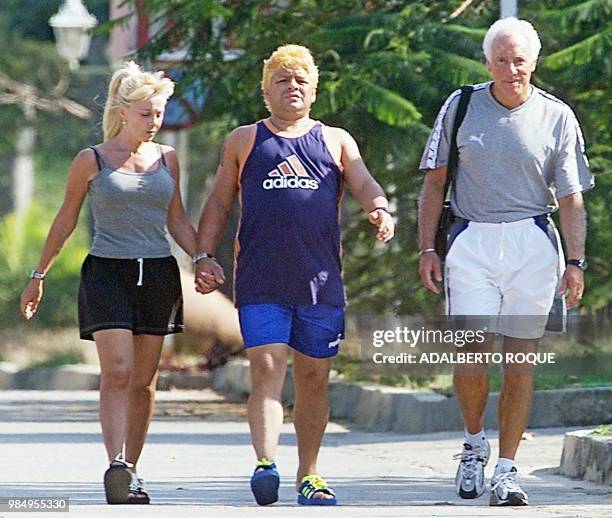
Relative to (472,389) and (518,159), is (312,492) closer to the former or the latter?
(472,389)

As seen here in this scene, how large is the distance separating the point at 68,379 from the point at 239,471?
1075 centimetres

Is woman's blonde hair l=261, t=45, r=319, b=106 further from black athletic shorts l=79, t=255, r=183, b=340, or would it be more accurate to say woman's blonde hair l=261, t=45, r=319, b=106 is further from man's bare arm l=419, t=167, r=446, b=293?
black athletic shorts l=79, t=255, r=183, b=340

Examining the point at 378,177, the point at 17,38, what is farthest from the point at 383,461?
the point at 17,38

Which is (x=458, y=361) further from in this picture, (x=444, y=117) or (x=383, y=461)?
(x=383, y=461)

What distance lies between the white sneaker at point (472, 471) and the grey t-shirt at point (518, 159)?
97cm

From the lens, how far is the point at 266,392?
736cm

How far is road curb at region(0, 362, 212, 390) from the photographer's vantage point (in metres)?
18.6

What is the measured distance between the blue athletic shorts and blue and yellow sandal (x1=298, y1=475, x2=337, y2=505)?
1.66 feet

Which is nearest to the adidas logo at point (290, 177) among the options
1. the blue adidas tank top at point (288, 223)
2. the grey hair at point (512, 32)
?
the blue adidas tank top at point (288, 223)

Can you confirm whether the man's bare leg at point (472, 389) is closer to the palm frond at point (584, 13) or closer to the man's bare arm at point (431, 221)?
the man's bare arm at point (431, 221)

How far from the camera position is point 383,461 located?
10.0 m

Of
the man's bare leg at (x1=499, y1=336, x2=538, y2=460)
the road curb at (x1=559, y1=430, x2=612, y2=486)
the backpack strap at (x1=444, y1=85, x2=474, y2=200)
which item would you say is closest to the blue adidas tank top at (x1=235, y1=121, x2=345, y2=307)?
the backpack strap at (x1=444, y1=85, x2=474, y2=200)

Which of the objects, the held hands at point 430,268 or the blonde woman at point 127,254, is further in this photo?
the held hands at point 430,268

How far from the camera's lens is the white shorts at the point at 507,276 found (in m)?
7.50
